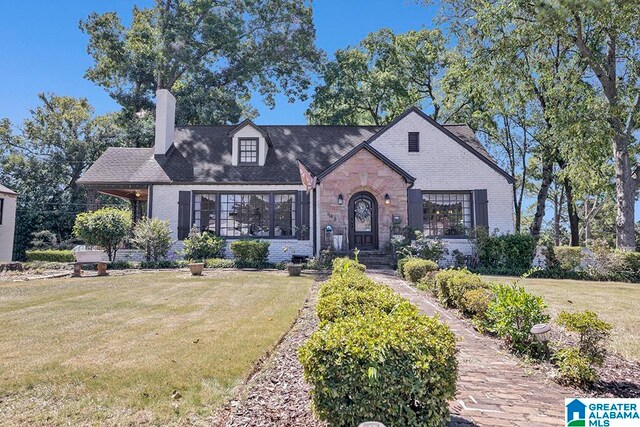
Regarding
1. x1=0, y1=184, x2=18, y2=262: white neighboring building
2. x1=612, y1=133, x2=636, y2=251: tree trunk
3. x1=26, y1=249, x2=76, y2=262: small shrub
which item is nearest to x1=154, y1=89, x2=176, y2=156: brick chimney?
x1=26, y1=249, x2=76, y2=262: small shrub

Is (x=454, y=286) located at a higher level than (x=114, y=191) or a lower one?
lower

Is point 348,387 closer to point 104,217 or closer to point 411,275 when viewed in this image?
point 411,275

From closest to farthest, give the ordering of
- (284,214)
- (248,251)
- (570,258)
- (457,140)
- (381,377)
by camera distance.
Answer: (381,377) < (570,258) < (248,251) < (457,140) < (284,214)

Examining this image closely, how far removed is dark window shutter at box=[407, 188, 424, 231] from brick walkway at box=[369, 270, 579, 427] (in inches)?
428

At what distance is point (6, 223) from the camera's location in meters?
22.3

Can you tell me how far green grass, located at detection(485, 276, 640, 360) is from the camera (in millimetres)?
5285

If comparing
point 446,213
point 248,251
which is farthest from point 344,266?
point 446,213

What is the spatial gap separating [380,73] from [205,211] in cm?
1449

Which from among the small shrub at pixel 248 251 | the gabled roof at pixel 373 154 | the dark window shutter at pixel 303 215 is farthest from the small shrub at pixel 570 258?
the small shrub at pixel 248 251

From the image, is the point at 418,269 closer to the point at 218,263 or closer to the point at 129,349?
the point at 129,349

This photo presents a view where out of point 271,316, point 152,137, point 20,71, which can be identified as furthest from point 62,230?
point 271,316

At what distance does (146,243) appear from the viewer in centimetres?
1486

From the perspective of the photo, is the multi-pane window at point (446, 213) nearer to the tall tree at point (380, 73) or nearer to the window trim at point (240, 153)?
the window trim at point (240, 153)

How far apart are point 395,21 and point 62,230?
Answer: 2690 cm
